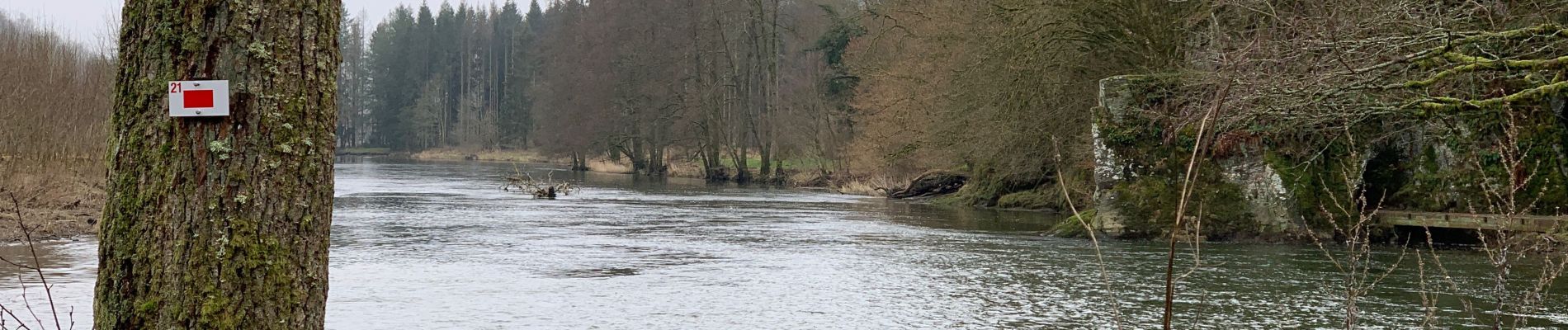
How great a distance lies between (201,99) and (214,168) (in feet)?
0.57

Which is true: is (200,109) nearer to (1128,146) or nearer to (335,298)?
(335,298)

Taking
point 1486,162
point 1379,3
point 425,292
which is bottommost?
point 425,292

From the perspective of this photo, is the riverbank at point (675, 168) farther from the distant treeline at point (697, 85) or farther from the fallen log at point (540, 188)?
the fallen log at point (540, 188)

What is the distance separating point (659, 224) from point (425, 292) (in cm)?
1013

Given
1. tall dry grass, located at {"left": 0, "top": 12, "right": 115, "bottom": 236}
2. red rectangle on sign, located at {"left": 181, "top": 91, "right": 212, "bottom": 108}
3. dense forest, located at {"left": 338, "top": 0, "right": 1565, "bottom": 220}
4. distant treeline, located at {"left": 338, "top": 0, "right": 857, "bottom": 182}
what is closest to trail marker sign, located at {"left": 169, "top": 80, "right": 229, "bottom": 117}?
red rectangle on sign, located at {"left": 181, "top": 91, "right": 212, "bottom": 108}

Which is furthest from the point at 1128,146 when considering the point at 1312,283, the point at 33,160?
the point at 33,160

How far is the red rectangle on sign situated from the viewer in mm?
3328

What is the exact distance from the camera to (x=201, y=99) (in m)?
3.33

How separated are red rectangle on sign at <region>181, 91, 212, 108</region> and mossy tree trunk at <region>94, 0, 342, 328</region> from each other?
0.04 metres

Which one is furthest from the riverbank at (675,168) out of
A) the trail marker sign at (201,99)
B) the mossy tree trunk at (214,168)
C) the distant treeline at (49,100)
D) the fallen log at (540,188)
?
the trail marker sign at (201,99)

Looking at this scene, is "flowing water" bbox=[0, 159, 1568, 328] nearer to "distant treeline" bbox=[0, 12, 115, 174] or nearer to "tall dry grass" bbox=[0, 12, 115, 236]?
"tall dry grass" bbox=[0, 12, 115, 236]

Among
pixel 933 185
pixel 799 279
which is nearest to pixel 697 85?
pixel 933 185

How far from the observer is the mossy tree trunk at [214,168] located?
11.1 ft

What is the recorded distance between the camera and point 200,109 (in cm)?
333
